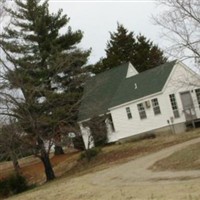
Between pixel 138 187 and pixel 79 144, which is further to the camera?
pixel 79 144

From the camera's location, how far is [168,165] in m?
20.8

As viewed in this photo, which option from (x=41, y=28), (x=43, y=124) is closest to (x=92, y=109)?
(x=41, y=28)

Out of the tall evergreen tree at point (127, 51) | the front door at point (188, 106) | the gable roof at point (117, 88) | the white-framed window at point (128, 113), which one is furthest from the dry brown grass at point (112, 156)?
the tall evergreen tree at point (127, 51)

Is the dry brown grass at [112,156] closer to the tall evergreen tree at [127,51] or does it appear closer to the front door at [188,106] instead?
the front door at [188,106]

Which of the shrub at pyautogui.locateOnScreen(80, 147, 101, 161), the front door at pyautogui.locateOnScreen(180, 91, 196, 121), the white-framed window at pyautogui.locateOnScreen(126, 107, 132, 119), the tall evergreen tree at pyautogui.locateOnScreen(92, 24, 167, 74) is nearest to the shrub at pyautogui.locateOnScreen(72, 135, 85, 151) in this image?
the white-framed window at pyautogui.locateOnScreen(126, 107, 132, 119)

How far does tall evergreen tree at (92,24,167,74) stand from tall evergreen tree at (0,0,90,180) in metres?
17.2

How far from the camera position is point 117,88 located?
149 feet

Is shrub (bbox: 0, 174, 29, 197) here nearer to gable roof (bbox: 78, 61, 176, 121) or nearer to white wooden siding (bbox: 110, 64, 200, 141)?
gable roof (bbox: 78, 61, 176, 121)

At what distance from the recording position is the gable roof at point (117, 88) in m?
41.5

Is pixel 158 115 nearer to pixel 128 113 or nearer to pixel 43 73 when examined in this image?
pixel 128 113

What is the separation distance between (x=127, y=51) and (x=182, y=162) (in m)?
46.8

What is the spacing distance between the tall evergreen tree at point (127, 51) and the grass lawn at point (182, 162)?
39441mm

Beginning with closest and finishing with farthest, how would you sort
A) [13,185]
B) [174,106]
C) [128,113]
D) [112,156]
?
[13,185] → [112,156] → [174,106] → [128,113]

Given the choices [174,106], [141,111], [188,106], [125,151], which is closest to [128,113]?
[141,111]
